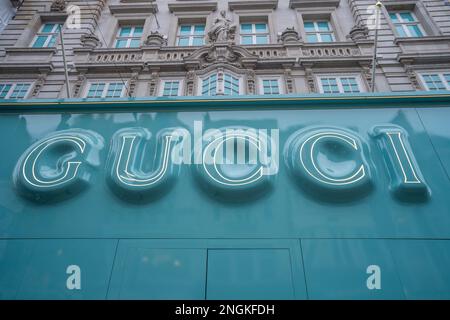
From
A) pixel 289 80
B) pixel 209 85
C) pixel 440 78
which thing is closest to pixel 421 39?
pixel 440 78

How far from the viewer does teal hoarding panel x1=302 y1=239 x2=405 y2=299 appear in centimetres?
370

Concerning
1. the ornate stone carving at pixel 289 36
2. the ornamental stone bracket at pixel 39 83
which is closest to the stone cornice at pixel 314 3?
the ornate stone carving at pixel 289 36

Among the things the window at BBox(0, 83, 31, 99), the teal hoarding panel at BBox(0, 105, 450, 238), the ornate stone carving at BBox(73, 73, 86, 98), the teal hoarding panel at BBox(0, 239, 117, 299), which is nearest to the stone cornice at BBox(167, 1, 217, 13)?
the ornate stone carving at BBox(73, 73, 86, 98)

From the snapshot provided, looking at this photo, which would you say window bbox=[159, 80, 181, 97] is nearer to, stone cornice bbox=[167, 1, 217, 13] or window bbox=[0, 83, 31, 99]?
window bbox=[0, 83, 31, 99]

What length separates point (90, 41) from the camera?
37.4 ft

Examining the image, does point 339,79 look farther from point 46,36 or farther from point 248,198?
point 46,36

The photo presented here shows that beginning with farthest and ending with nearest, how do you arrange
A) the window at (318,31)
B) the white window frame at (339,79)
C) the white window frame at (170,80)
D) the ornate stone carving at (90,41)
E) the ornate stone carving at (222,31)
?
the window at (318,31)
the ornate stone carving at (90,41)
the ornate stone carving at (222,31)
the white window frame at (170,80)
the white window frame at (339,79)

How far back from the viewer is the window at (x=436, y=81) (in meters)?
9.38

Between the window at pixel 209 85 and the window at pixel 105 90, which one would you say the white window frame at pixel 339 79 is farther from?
the window at pixel 105 90

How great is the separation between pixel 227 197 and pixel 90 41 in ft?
34.0

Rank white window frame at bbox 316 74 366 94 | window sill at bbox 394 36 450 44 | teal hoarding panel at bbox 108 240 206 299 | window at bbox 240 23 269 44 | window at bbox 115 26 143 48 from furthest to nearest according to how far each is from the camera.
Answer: window at bbox 115 26 143 48
window at bbox 240 23 269 44
window sill at bbox 394 36 450 44
white window frame at bbox 316 74 366 94
teal hoarding panel at bbox 108 240 206 299

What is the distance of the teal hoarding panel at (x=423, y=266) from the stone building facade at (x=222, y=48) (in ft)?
21.6

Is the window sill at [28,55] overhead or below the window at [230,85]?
overhead

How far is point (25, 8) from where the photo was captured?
43.3 feet
